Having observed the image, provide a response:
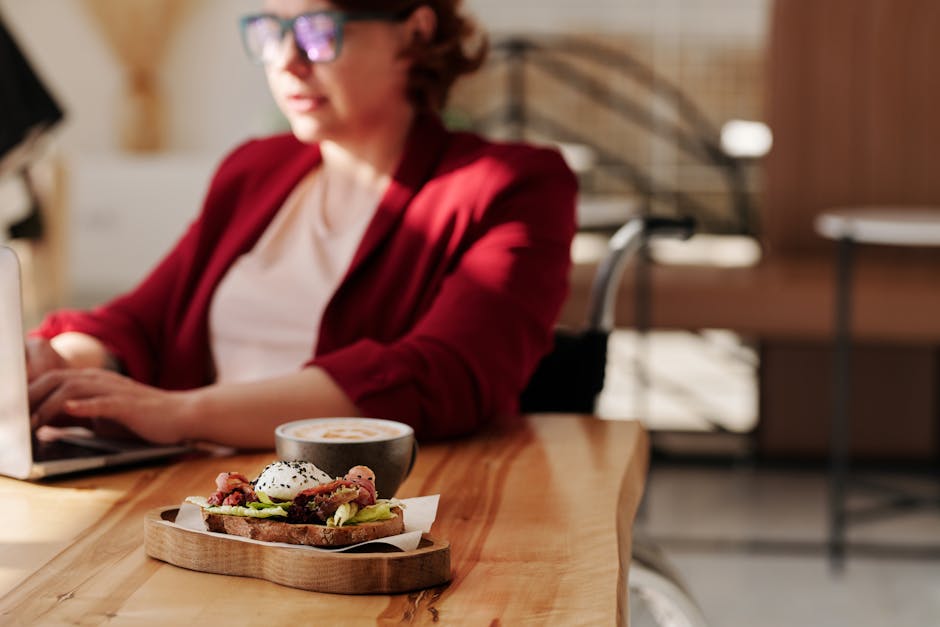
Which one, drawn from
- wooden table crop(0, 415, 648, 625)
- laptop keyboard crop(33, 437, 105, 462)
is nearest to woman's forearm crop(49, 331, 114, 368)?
laptop keyboard crop(33, 437, 105, 462)

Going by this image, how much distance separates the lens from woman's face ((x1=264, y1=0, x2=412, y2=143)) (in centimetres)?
148

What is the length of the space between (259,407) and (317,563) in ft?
1.47

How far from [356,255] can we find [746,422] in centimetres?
316

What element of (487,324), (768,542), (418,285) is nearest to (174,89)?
(768,542)

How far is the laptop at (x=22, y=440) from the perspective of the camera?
40.0 inches

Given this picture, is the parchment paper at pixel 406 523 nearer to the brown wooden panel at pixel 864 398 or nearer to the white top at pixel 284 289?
the white top at pixel 284 289

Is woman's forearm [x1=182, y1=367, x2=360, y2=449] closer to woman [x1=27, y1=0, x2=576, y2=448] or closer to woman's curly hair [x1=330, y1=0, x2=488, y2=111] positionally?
woman [x1=27, y1=0, x2=576, y2=448]

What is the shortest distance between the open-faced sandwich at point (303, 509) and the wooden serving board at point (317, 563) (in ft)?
0.04

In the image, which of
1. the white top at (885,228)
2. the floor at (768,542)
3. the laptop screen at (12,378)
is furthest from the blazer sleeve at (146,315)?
the white top at (885,228)

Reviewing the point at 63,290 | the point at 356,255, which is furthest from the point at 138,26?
the point at 356,255

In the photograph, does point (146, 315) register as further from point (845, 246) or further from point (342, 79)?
point (845, 246)

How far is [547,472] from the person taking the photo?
1154mm

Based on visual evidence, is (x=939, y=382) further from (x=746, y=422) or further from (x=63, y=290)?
(x=63, y=290)

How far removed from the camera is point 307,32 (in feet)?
Answer: 4.79
